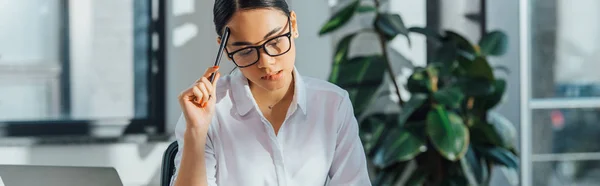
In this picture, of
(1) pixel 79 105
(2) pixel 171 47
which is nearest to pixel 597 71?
(2) pixel 171 47

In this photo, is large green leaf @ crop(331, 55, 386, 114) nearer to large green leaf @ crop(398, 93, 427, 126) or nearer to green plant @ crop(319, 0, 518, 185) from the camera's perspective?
green plant @ crop(319, 0, 518, 185)

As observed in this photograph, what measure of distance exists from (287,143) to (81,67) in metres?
2.00

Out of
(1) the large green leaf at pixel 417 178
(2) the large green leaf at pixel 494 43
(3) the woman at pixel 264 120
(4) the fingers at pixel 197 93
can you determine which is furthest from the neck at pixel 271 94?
(2) the large green leaf at pixel 494 43

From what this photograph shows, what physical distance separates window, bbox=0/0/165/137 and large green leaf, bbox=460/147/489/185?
1.10 m

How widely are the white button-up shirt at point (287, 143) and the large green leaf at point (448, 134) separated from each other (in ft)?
4.62

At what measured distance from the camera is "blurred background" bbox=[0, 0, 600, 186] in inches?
108

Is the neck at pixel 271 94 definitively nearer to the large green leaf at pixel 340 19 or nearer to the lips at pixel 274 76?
the lips at pixel 274 76

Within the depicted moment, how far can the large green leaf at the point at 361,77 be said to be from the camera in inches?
102

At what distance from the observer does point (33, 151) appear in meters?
2.70

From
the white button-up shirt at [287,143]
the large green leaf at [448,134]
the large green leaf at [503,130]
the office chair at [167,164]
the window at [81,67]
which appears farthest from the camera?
the window at [81,67]

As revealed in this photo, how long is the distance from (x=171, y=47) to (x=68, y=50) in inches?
15.1

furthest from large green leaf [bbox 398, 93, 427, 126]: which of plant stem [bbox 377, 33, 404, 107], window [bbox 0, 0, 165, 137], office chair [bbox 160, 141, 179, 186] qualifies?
office chair [bbox 160, 141, 179, 186]

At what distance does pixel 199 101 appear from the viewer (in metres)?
0.91

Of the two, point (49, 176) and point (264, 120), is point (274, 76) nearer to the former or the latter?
point (264, 120)
